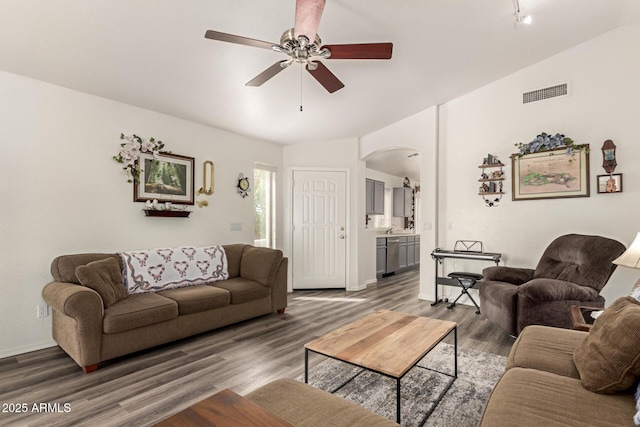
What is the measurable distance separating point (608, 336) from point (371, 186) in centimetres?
564

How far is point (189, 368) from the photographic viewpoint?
259 centimetres

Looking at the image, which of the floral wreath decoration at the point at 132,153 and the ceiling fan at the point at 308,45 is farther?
the floral wreath decoration at the point at 132,153

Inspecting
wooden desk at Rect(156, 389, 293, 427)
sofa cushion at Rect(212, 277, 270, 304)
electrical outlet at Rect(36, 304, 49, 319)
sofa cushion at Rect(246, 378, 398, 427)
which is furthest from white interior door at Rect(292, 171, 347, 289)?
wooden desk at Rect(156, 389, 293, 427)

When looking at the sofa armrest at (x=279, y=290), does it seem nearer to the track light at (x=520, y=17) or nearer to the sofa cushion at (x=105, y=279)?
the sofa cushion at (x=105, y=279)

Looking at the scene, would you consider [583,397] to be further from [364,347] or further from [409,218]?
[409,218]

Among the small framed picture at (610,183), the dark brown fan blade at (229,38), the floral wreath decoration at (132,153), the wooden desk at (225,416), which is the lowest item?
the wooden desk at (225,416)

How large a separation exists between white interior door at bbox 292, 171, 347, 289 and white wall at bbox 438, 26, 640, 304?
1.67 m

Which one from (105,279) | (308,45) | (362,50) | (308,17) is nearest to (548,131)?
(362,50)

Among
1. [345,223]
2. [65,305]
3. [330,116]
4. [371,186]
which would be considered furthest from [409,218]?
[65,305]

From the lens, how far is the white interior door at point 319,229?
5504mm

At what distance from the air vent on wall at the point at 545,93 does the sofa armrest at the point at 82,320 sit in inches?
203

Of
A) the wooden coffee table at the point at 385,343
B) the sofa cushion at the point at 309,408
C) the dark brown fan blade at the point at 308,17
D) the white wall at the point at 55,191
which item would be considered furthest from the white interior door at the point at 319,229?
the sofa cushion at the point at 309,408

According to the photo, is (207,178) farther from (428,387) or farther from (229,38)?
(428,387)

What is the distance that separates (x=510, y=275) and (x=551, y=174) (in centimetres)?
137
